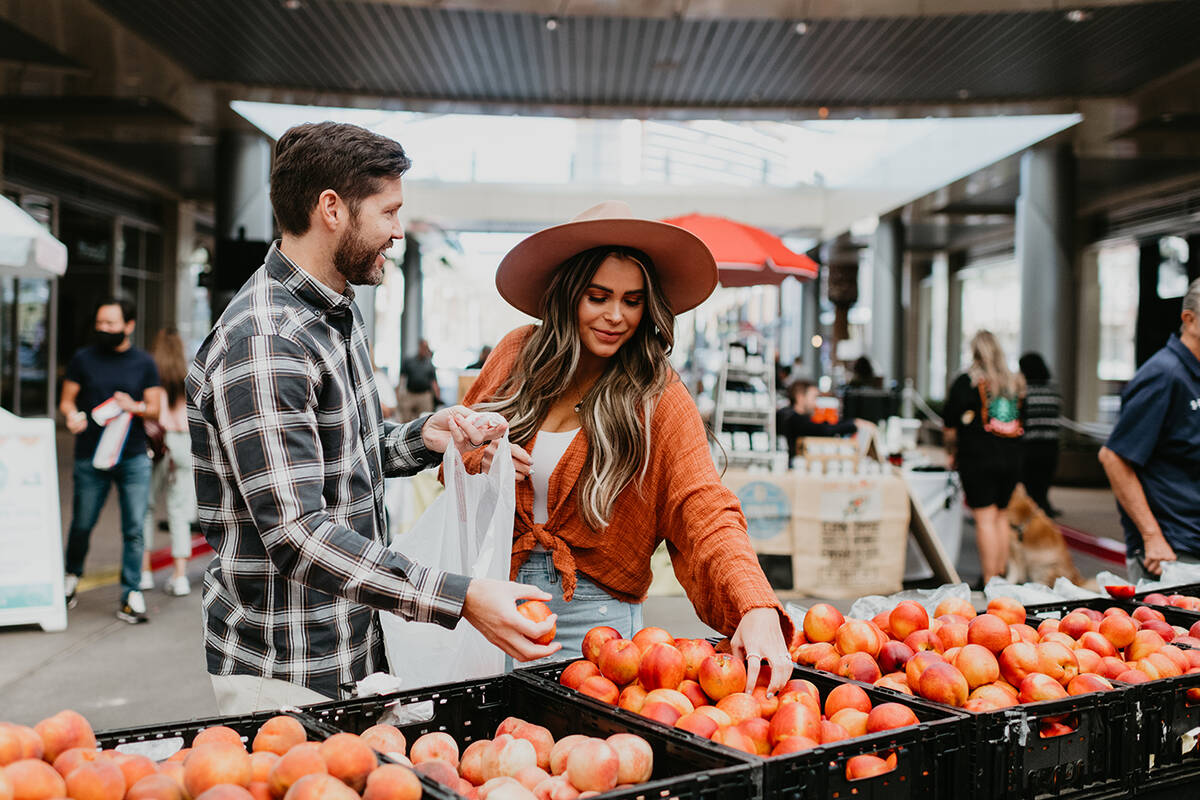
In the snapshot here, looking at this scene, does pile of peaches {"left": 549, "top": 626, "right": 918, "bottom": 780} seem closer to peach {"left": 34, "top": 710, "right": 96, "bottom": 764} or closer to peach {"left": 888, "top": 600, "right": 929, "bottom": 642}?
peach {"left": 888, "top": 600, "right": 929, "bottom": 642}

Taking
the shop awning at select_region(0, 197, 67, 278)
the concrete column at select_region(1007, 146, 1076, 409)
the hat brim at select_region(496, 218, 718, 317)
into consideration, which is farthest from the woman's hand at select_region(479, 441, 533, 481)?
the concrete column at select_region(1007, 146, 1076, 409)

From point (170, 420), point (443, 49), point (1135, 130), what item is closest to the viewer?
point (170, 420)

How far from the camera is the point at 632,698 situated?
1.84 m

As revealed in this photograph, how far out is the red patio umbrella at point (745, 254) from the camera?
873cm

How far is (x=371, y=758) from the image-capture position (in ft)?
4.48

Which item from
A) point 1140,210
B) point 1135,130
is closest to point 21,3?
point 1135,130

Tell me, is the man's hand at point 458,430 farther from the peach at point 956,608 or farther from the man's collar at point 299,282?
the peach at point 956,608

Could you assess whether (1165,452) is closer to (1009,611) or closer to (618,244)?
(1009,611)

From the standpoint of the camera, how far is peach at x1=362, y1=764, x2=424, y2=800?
1.30 meters

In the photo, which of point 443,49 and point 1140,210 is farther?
point 1140,210

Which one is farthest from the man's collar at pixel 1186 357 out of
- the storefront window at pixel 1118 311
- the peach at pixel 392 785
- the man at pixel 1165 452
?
the storefront window at pixel 1118 311

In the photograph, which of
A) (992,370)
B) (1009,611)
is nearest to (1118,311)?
(992,370)

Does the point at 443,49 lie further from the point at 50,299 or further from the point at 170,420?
the point at 50,299

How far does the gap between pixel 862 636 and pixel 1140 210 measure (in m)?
19.1
